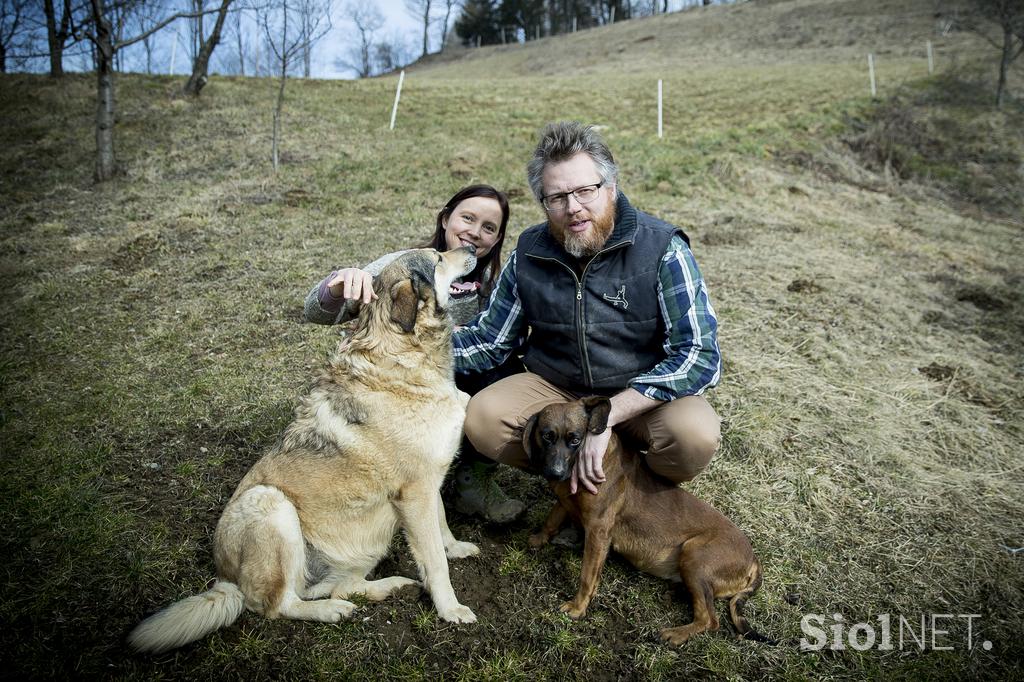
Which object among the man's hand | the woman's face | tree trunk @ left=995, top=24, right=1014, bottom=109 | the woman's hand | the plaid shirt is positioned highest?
tree trunk @ left=995, top=24, right=1014, bottom=109

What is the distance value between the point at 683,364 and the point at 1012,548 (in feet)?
8.62

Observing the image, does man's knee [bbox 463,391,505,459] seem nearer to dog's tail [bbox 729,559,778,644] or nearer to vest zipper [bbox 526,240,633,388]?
vest zipper [bbox 526,240,633,388]

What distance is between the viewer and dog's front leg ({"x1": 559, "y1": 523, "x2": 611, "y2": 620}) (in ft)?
9.52

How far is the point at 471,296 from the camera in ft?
13.4

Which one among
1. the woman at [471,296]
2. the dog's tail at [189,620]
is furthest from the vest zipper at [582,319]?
the dog's tail at [189,620]

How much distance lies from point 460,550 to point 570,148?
98.7 inches

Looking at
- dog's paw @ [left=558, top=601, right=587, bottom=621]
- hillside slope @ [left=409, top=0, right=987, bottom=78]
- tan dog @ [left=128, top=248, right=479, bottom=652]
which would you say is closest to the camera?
tan dog @ [left=128, top=248, right=479, bottom=652]

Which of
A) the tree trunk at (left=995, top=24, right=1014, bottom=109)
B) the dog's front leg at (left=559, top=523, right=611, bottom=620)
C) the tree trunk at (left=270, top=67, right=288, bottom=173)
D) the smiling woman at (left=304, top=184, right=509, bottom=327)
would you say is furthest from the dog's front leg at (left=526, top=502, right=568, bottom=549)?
the tree trunk at (left=995, top=24, right=1014, bottom=109)

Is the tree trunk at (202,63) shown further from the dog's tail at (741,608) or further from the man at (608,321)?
the dog's tail at (741,608)

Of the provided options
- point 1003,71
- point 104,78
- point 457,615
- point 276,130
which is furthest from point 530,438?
point 1003,71

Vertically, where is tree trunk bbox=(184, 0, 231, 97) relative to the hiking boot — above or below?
above

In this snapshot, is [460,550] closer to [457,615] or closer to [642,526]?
[457,615]

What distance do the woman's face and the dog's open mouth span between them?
0.28 metres

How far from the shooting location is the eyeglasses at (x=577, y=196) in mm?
3045
